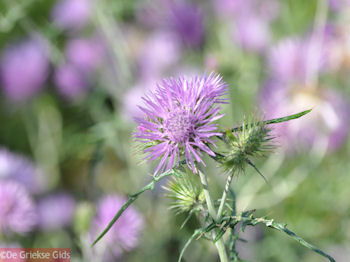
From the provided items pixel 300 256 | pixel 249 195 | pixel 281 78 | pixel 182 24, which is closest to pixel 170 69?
pixel 182 24

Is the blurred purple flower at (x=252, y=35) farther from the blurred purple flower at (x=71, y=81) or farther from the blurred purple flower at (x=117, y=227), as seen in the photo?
the blurred purple flower at (x=117, y=227)

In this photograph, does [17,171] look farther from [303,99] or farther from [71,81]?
[303,99]

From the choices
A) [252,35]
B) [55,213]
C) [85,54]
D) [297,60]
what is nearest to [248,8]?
[252,35]

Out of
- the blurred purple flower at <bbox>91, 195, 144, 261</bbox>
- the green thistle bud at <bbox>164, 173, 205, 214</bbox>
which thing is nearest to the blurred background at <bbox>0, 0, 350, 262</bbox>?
the blurred purple flower at <bbox>91, 195, 144, 261</bbox>

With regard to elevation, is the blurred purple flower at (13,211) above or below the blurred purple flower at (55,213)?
below

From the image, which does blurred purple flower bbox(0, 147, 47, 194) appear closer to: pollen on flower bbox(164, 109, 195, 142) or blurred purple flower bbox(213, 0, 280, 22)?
pollen on flower bbox(164, 109, 195, 142)

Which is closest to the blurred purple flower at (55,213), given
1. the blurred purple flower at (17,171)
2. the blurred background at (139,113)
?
the blurred background at (139,113)
